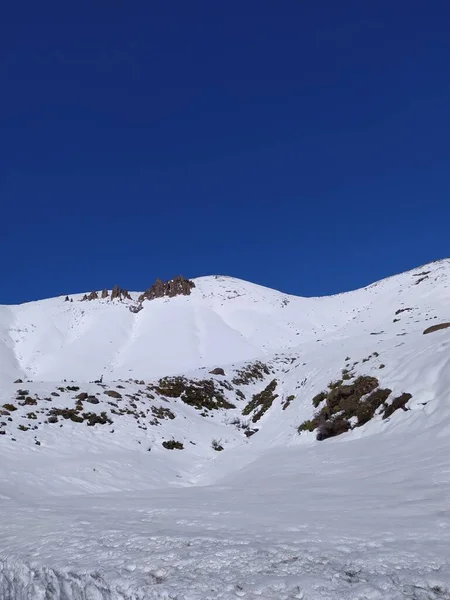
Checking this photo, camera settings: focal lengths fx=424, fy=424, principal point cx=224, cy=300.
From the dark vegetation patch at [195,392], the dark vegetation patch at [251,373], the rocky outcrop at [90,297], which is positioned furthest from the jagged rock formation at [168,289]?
the dark vegetation patch at [195,392]

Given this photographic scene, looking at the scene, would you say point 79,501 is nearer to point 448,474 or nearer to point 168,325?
point 448,474

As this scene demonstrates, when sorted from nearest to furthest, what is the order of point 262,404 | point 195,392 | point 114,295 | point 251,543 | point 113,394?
1. point 251,543
2. point 113,394
3. point 262,404
4. point 195,392
5. point 114,295

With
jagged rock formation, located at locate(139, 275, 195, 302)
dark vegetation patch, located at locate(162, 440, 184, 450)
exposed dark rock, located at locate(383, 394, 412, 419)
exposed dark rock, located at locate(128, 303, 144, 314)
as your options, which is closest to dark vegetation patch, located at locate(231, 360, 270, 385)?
dark vegetation patch, located at locate(162, 440, 184, 450)

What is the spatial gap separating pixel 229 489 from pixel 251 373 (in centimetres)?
2544

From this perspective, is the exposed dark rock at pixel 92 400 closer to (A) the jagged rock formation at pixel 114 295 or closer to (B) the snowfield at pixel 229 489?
(B) the snowfield at pixel 229 489

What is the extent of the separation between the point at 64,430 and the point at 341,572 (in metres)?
14.3

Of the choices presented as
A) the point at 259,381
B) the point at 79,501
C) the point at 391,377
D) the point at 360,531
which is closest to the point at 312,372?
the point at 391,377

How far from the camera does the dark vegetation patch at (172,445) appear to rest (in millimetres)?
16734

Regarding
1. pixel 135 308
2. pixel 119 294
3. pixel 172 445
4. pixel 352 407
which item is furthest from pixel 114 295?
pixel 352 407

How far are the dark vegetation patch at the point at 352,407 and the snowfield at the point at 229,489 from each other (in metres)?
0.29

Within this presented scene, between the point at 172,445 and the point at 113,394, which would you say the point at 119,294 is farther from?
the point at 172,445

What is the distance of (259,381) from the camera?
111 feet

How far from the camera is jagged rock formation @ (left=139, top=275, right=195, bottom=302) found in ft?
251

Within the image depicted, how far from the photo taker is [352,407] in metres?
14.5
